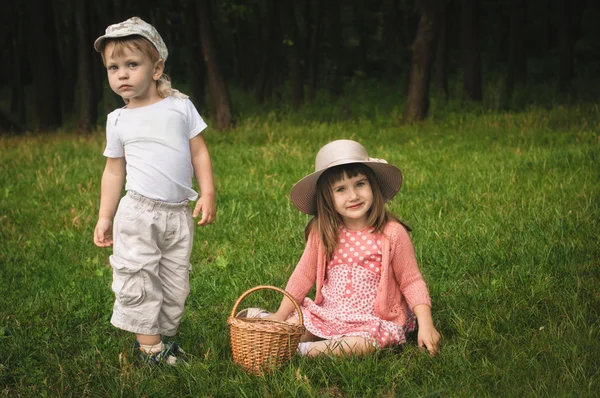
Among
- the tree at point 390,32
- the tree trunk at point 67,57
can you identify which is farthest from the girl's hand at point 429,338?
the tree at point 390,32

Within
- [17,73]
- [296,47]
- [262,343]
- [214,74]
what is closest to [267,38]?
[296,47]

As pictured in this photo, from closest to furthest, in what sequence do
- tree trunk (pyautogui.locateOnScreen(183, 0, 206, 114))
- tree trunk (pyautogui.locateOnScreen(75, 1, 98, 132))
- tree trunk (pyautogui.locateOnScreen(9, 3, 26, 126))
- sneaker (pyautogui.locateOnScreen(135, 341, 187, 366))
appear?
sneaker (pyautogui.locateOnScreen(135, 341, 187, 366))
tree trunk (pyautogui.locateOnScreen(75, 1, 98, 132))
tree trunk (pyautogui.locateOnScreen(183, 0, 206, 114))
tree trunk (pyautogui.locateOnScreen(9, 3, 26, 126))

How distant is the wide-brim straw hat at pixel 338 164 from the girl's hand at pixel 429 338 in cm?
82

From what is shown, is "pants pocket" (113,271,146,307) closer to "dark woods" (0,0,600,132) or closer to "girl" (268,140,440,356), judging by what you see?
"girl" (268,140,440,356)

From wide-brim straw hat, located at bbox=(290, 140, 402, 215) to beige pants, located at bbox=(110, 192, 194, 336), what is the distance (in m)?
0.67

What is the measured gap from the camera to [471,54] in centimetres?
2039

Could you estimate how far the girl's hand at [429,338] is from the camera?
3.65 m

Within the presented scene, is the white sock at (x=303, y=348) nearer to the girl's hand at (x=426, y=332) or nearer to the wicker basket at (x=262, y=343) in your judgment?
the wicker basket at (x=262, y=343)

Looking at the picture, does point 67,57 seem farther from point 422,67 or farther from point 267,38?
point 422,67

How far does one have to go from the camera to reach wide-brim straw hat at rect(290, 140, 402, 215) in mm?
3867

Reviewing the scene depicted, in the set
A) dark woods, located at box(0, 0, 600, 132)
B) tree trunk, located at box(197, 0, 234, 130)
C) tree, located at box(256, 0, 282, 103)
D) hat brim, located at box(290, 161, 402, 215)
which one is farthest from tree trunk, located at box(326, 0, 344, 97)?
hat brim, located at box(290, 161, 402, 215)

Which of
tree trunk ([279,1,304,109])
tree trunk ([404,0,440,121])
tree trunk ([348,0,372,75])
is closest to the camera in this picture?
tree trunk ([404,0,440,121])

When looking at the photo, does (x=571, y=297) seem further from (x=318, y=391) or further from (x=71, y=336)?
(x=71, y=336)

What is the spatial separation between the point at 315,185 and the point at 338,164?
0.33 m
